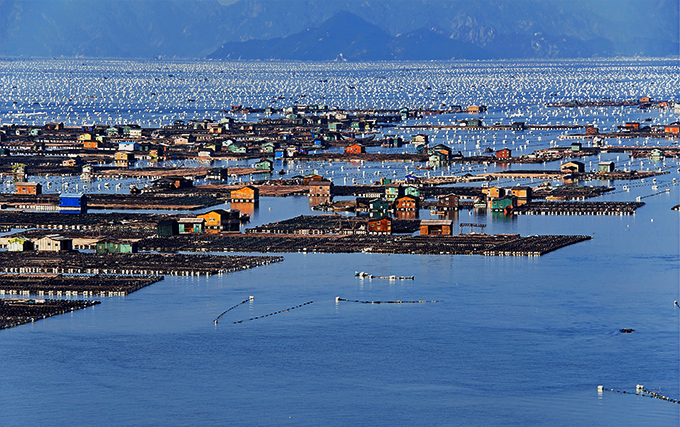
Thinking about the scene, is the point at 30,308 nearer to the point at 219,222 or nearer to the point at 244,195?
the point at 219,222

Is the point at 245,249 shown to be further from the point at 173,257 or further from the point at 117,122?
the point at 117,122

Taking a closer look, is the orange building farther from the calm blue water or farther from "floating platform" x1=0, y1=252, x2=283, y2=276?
the calm blue water

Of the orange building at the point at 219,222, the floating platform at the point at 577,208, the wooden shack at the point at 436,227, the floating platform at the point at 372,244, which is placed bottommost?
the floating platform at the point at 372,244

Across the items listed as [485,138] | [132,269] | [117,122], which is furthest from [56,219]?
[117,122]

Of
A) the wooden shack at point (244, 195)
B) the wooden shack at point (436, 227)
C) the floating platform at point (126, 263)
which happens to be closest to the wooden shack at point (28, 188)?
the wooden shack at point (244, 195)

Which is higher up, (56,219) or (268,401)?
(56,219)

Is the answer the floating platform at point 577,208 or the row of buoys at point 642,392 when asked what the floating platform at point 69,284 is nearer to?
the row of buoys at point 642,392
